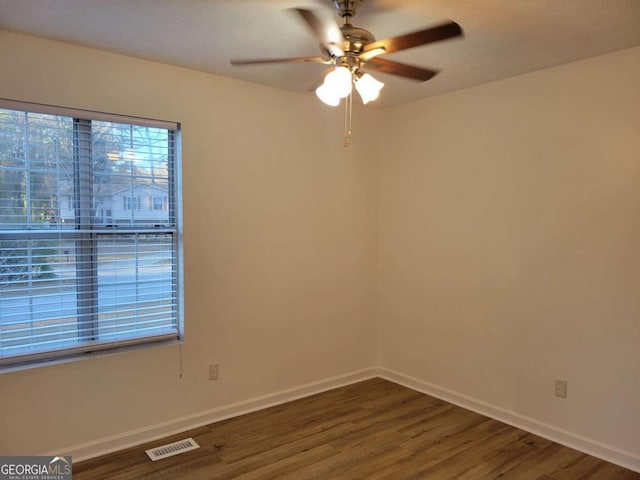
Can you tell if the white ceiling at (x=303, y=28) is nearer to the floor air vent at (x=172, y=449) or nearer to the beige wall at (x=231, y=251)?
the beige wall at (x=231, y=251)

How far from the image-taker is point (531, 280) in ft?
10.5

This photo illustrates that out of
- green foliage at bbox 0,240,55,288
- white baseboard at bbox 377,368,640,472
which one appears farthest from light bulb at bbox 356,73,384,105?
white baseboard at bbox 377,368,640,472

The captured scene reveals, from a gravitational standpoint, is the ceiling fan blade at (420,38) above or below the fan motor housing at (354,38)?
below

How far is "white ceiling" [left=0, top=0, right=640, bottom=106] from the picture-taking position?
7.06 feet

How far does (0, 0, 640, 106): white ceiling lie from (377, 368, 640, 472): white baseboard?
241cm

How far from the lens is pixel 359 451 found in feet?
9.62

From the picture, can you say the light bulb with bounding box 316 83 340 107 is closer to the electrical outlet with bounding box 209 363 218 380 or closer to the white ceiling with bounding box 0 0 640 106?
the white ceiling with bounding box 0 0 640 106

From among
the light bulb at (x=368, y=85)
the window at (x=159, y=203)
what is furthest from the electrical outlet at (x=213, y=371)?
the light bulb at (x=368, y=85)

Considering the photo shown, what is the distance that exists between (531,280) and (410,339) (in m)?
1.25

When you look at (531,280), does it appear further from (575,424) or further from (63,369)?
(63,369)

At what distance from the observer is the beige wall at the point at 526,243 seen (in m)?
2.78

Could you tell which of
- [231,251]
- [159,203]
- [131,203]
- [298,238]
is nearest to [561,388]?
[298,238]

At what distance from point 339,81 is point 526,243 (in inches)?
77.8

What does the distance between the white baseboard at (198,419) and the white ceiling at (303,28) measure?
2403 millimetres
